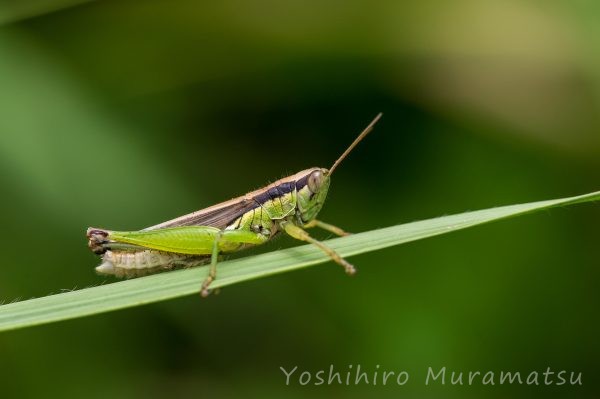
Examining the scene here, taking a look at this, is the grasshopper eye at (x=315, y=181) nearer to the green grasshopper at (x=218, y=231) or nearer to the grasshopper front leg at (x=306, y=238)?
the green grasshopper at (x=218, y=231)

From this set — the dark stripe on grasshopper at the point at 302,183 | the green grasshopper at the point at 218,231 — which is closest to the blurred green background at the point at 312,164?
the green grasshopper at the point at 218,231

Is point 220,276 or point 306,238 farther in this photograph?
point 306,238

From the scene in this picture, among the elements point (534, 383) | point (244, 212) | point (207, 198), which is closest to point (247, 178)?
point (207, 198)

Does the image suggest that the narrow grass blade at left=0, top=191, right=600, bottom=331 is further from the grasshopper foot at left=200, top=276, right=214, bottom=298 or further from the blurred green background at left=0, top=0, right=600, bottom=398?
the blurred green background at left=0, top=0, right=600, bottom=398

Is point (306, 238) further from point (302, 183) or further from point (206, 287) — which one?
point (206, 287)

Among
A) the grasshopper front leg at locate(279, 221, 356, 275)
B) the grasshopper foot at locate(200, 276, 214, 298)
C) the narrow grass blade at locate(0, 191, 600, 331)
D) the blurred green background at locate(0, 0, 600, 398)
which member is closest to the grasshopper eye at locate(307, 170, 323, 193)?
the grasshopper front leg at locate(279, 221, 356, 275)

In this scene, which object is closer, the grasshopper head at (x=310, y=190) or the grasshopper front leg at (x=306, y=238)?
the grasshopper front leg at (x=306, y=238)

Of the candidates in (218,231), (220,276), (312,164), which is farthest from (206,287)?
(312,164)

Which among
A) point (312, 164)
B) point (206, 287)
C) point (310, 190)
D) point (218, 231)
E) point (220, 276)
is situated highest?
point (312, 164)
